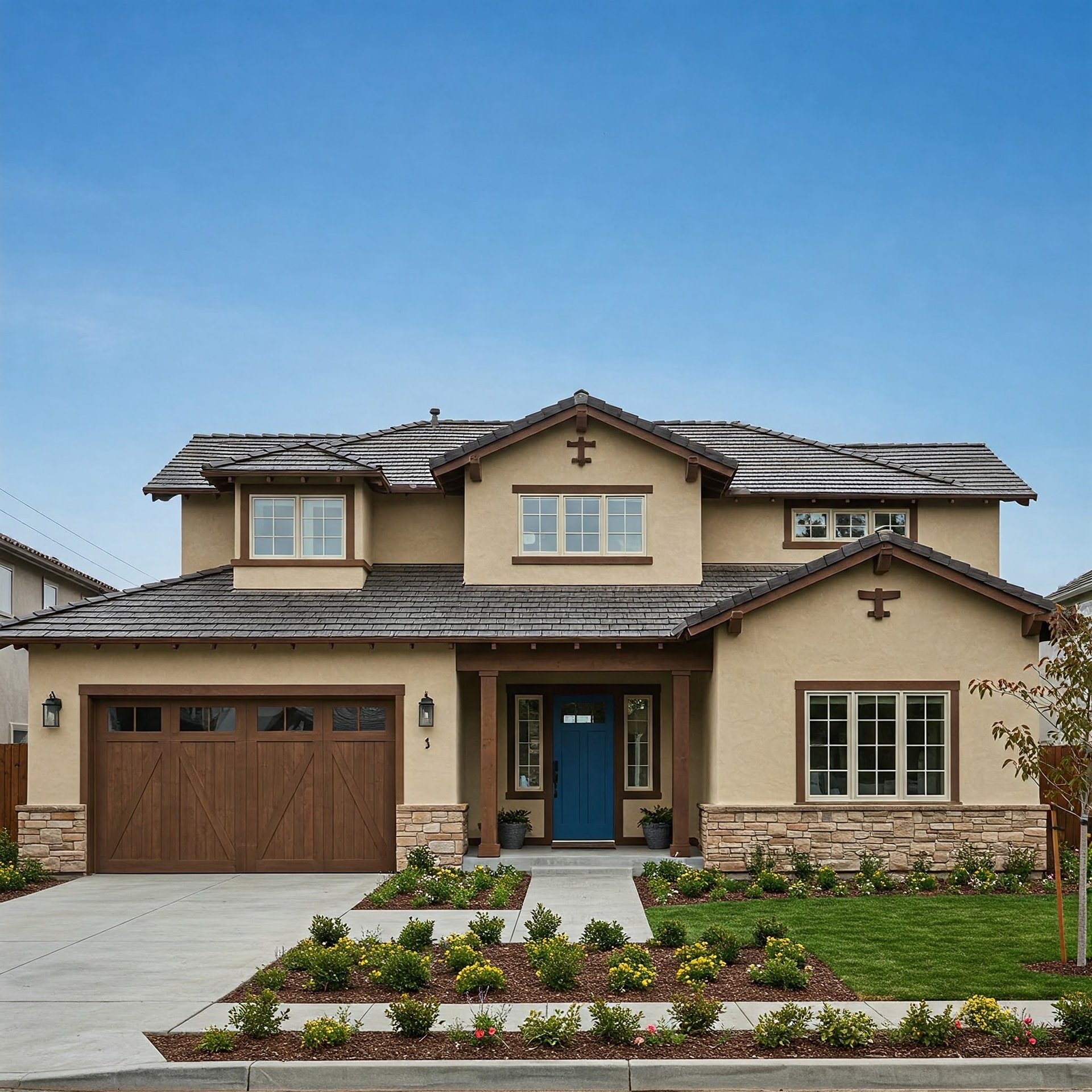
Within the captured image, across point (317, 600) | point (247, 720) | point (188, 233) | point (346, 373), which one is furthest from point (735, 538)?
→ point (346, 373)

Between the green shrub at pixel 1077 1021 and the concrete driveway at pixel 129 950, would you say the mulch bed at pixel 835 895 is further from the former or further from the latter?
the green shrub at pixel 1077 1021

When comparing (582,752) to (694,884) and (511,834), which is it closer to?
(511,834)

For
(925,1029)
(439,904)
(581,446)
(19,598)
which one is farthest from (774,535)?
(19,598)

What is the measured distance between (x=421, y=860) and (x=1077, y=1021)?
994 centimetres

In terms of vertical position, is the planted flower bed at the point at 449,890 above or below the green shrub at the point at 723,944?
below

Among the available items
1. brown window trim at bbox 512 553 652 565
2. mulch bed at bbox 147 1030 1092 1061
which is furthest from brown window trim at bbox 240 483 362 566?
mulch bed at bbox 147 1030 1092 1061

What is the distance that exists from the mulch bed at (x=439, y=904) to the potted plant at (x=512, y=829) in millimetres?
3023

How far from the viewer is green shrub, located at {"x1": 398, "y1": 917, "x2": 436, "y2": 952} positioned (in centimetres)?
1038

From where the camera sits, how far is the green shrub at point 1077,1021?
7.59 m

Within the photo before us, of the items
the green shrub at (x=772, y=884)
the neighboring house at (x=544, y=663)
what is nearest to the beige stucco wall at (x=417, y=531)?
the neighboring house at (x=544, y=663)

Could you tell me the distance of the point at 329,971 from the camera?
9.15 meters

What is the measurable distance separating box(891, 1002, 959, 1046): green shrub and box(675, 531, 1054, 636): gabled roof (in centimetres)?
810

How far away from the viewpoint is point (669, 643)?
54.6 ft

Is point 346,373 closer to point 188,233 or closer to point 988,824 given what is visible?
point 188,233
